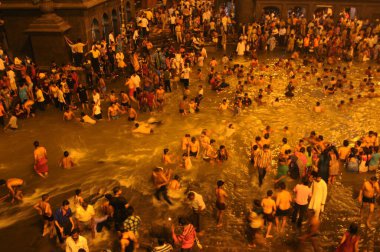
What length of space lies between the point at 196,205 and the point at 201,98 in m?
8.60

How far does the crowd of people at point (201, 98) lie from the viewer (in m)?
9.54

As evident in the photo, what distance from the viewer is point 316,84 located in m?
19.2

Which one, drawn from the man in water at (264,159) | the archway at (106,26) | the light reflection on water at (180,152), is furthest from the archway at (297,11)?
the man in water at (264,159)

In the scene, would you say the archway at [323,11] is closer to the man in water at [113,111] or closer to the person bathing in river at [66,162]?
the man in water at [113,111]

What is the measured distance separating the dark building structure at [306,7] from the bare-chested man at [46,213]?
850 inches

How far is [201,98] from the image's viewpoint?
17578mm

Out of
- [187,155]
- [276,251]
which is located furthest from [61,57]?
[276,251]

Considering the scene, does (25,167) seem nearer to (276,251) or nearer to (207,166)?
(207,166)

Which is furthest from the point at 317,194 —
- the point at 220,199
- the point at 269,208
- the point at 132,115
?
the point at 132,115

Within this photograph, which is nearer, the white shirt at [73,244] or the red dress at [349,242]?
the red dress at [349,242]

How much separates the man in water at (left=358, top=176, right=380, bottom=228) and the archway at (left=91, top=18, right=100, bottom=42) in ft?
54.2

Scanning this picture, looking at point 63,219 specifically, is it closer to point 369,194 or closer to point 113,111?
point 113,111

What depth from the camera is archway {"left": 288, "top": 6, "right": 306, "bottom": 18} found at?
2741 centimetres

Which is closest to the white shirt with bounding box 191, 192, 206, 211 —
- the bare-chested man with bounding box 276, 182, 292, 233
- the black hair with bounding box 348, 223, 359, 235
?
the bare-chested man with bounding box 276, 182, 292, 233
